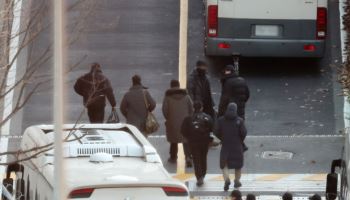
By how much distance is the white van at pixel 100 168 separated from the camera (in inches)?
471

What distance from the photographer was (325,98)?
79.4ft

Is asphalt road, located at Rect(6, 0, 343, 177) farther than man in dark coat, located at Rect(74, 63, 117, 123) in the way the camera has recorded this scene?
Yes

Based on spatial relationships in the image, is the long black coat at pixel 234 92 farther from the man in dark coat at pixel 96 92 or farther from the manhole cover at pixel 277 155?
the man in dark coat at pixel 96 92

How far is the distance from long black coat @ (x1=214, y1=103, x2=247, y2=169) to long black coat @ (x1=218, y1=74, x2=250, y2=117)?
7.47ft

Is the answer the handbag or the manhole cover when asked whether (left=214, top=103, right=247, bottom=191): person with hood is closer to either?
the handbag

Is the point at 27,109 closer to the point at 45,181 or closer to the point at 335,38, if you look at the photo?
the point at 335,38

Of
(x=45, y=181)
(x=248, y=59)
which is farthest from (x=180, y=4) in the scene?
(x=45, y=181)

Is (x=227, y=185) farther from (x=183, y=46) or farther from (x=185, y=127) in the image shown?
(x=183, y=46)

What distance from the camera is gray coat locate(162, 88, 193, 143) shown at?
20234mm

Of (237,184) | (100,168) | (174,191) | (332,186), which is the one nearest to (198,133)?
(237,184)

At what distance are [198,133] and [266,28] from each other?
6.35m

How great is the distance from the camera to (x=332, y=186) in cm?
1584

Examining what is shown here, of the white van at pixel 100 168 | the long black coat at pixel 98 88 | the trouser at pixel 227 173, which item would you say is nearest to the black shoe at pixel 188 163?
the trouser at pixel 227 173

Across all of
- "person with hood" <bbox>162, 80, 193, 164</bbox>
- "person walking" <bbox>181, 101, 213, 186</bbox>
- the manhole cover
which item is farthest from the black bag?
the manhole cover
